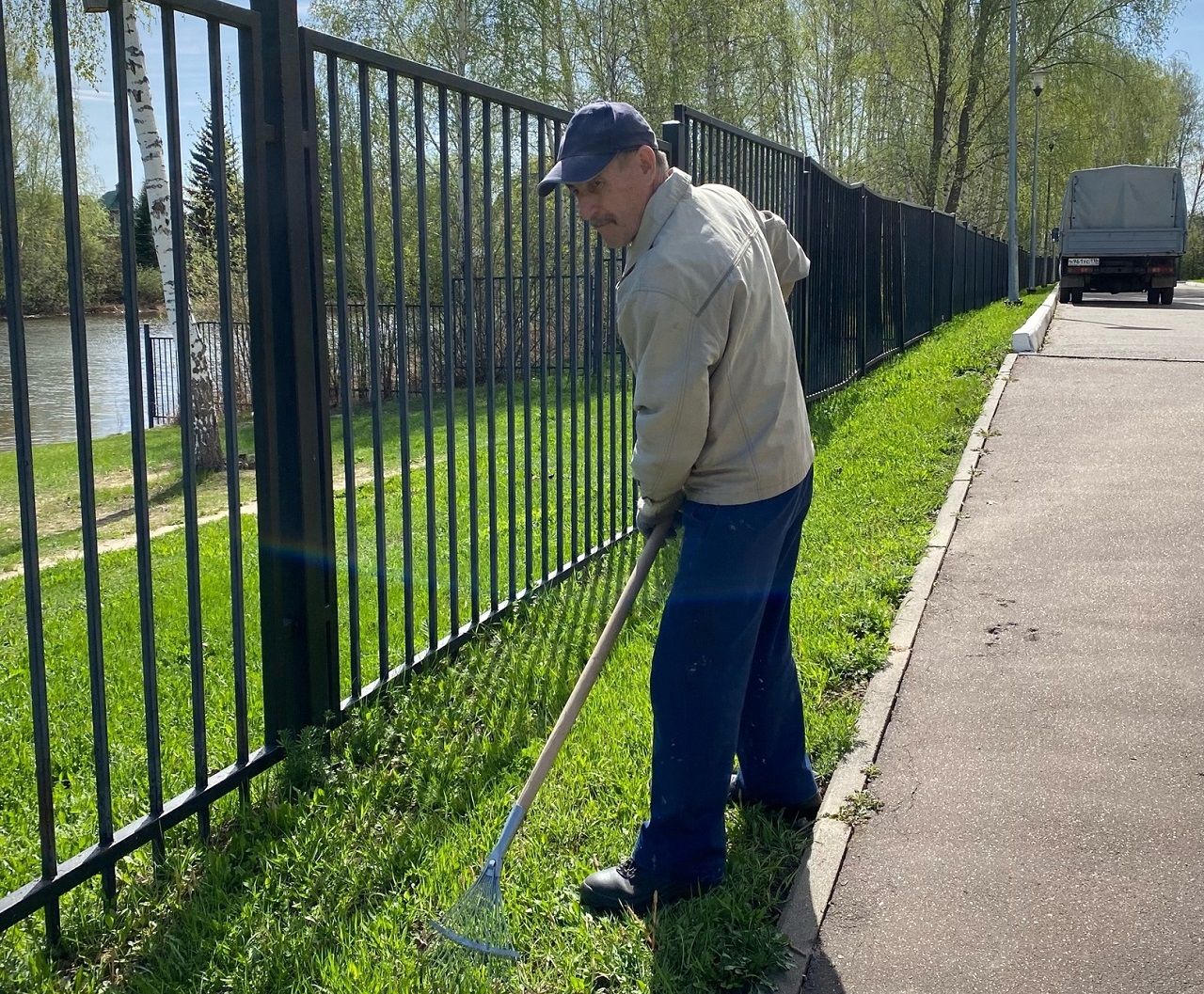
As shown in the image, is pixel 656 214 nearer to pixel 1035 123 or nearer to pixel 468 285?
pixel 468 285

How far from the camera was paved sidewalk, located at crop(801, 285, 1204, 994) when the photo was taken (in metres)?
2.85

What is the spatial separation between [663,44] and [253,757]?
2560 centimetres

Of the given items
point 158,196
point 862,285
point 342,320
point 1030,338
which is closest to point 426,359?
point 342,320

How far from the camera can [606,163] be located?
2783 millimetres

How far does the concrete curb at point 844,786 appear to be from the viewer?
2.88 meters

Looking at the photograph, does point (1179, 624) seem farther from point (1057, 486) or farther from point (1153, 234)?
point (1153, 234)

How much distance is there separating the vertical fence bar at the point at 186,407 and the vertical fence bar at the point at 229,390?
88 mm

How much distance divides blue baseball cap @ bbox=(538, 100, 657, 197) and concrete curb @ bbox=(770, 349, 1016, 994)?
1.81 m

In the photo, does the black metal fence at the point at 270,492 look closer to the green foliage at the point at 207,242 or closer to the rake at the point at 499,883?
the rake at the point at 499,883

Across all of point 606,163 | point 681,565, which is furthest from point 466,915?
point 606,163

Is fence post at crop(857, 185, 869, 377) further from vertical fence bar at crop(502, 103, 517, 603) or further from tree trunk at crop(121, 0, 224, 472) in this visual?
vertical fence bar at crop(502, 103, 517, 603)

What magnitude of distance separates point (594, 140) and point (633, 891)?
5.83ft

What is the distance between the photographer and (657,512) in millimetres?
3021

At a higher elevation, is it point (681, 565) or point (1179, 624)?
point (681, 565)
